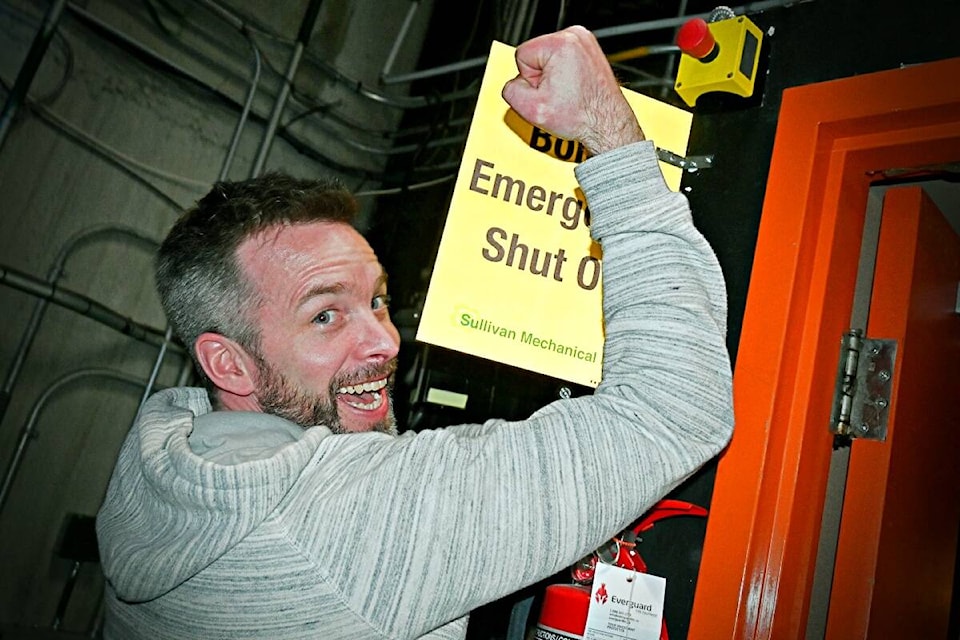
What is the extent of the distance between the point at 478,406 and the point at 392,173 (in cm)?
153

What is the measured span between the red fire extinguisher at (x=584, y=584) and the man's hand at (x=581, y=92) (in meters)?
0.60

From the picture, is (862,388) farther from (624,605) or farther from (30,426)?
(30,426)

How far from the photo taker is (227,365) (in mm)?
1326

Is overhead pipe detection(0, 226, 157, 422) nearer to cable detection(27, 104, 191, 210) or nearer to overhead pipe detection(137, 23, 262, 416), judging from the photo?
cable detection(27, 104, 191, 210)

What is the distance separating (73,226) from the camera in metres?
2.48

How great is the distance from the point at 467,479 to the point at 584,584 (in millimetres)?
432

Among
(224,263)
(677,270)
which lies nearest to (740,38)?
(677,270)

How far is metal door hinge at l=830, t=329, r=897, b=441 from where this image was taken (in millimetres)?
1308

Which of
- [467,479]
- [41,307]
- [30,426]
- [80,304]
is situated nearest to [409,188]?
[80,304]

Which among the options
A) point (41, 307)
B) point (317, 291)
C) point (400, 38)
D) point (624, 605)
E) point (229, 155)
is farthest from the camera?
point (400, 38)

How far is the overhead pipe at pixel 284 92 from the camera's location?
110 inches

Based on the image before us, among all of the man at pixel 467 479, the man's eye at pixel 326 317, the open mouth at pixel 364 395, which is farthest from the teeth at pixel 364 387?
the man at pixel 467 479

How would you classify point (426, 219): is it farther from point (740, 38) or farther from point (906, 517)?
point (906, 517)

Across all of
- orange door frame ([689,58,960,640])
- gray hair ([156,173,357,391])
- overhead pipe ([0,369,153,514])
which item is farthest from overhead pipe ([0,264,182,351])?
orange door frame ([689,58,960,640])
